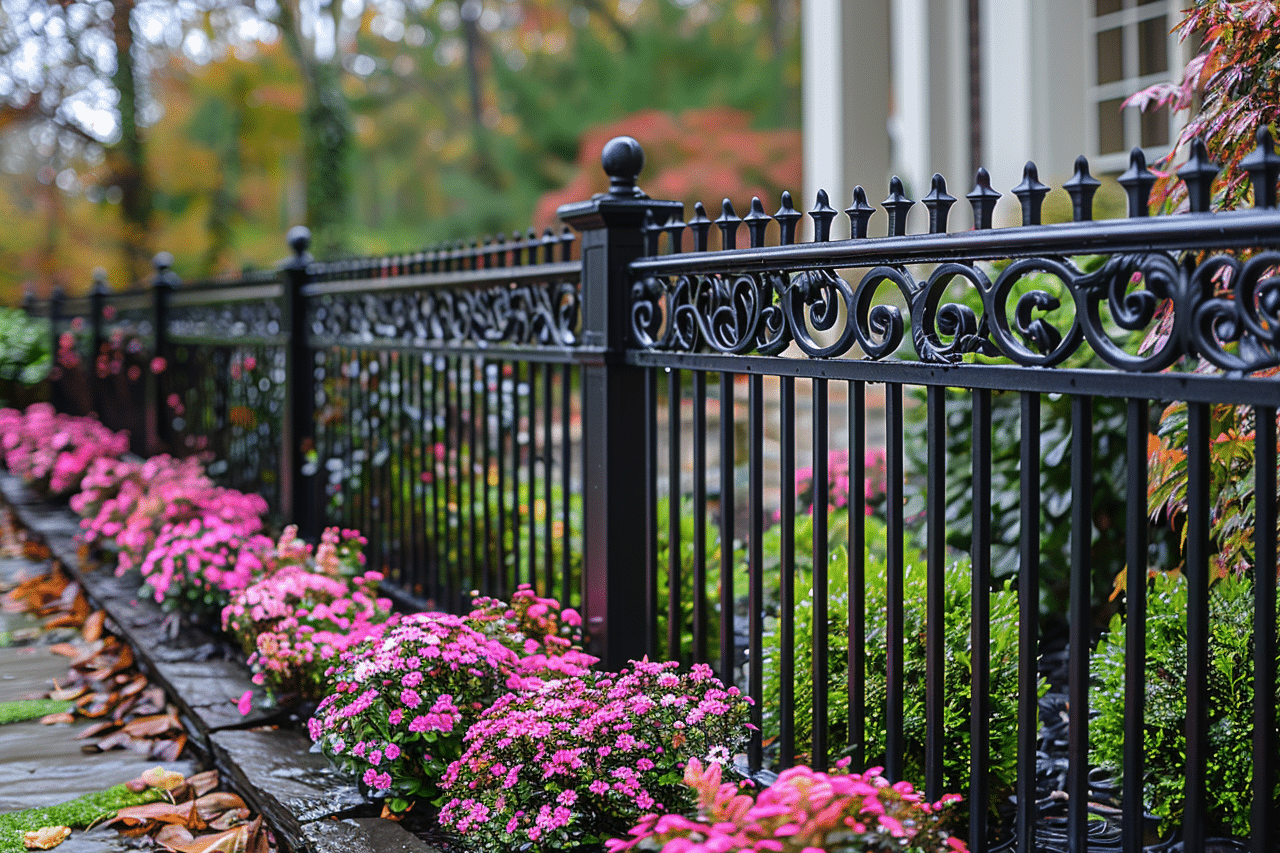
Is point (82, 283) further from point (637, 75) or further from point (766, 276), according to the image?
point (766, 276)

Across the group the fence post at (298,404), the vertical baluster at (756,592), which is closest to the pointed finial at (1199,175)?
the vertical baluster at (756,592)

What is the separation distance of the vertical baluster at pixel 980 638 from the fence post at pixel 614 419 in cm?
114

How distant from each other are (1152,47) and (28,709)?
715 cm

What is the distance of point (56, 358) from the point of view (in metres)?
10.7

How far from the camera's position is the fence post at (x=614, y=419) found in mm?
3008

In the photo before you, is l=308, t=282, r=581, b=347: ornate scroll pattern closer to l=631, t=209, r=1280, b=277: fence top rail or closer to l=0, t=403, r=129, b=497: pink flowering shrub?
l=631, t=209, r=1280, b=277: fence top rail

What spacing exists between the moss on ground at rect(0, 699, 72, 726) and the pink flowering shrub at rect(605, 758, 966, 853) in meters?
2.88

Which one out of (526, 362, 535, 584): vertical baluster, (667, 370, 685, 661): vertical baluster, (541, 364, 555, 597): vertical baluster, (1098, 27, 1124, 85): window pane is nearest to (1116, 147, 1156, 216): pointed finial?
(667, 370, 685, 661): vertical baluster

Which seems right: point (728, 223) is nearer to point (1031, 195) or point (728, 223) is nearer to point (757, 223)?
point (757, 223)

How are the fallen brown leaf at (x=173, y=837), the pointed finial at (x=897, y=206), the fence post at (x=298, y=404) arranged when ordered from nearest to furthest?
the pointed finial at (x=897, y=206) < the fallen brown leaf at (x=173, y=837) < the fence post at (x=298, y=404)

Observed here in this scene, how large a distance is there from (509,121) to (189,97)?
5.67m

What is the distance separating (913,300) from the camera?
6.89 ft

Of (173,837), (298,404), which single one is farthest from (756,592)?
(298,404)

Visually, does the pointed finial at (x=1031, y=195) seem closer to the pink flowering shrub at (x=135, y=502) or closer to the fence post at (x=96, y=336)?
the pink flowering shrub at (x=135, y=502)
